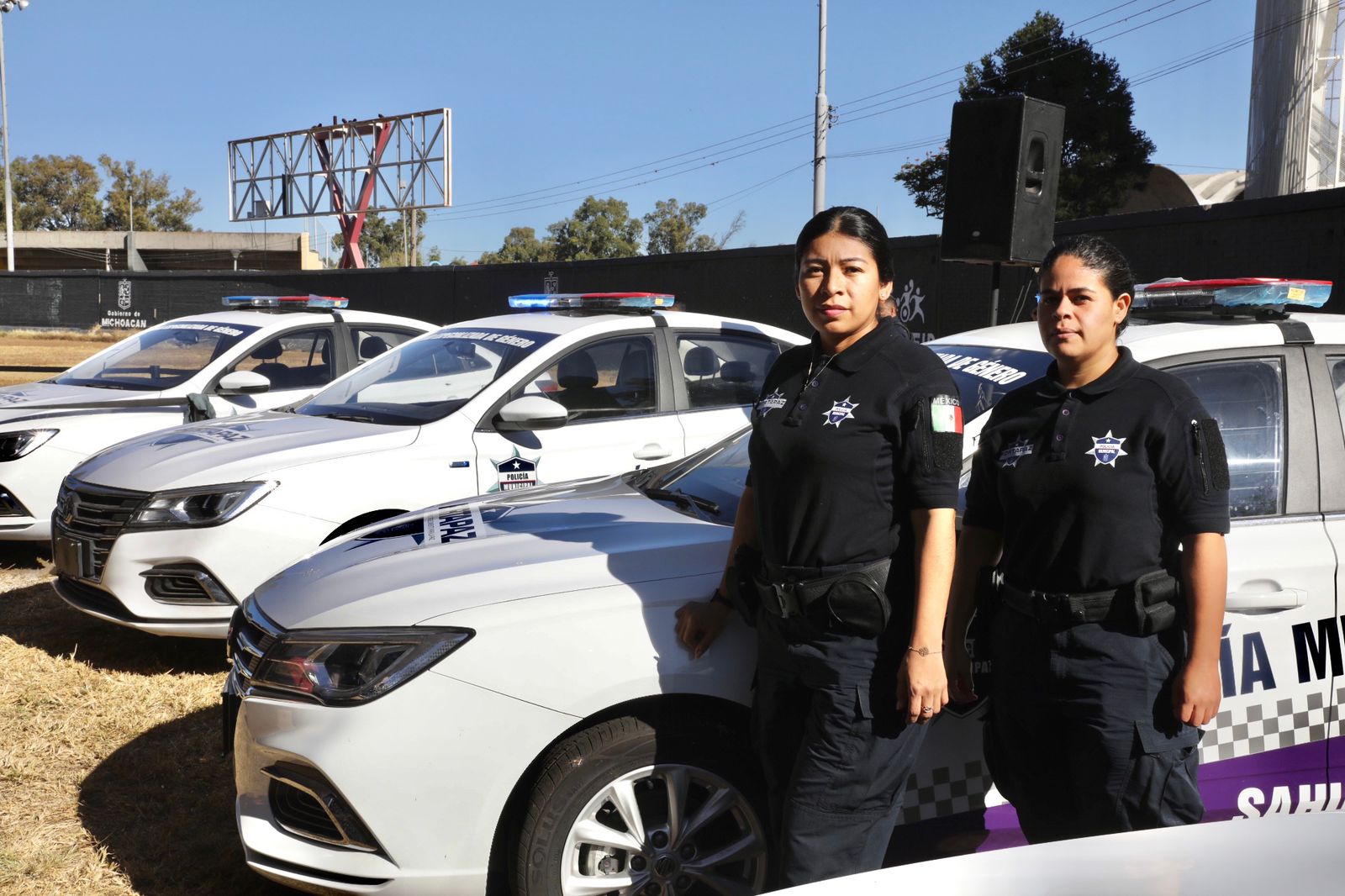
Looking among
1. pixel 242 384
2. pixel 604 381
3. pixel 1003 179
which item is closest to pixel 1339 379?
pixel 604 381

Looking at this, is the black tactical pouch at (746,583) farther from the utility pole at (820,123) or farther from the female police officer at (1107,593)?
the utility pole at (820,123)

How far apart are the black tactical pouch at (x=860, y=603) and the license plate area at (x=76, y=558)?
399cm

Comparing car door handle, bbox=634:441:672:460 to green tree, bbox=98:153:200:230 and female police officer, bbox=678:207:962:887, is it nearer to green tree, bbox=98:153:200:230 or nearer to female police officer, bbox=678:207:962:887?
female police officer, bbox=678:207:962:887

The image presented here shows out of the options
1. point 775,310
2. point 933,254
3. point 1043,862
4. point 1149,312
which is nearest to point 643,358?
point 1149,312

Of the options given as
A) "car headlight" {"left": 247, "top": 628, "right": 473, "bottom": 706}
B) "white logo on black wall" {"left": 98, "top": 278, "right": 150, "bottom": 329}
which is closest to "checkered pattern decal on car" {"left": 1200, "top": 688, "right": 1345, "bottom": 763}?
"car headlight" {"left": 247, "top": 628, "right": 473, "bottom": 706}

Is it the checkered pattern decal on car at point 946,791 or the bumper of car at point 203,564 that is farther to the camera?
the bumper of car at point 203,564

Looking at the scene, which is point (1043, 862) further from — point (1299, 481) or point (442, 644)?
point (1299, 481)

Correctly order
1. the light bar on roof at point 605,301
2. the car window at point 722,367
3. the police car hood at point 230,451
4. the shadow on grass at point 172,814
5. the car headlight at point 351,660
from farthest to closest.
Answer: the light bar on roof at point 605,301, the car window at point 722,367, the police car hood at point 230,451, the shadow on grass at point 172,814, the car headlight at point 351,660

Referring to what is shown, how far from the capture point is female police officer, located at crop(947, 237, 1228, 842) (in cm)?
236

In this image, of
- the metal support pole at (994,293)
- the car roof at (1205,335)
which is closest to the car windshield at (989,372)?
the car roof at (1205,335)

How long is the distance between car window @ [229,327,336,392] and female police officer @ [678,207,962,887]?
580 cm

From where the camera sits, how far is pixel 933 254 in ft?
49.1

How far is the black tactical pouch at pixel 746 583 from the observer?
266 cm

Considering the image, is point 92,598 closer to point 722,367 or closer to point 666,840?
point 722,367
